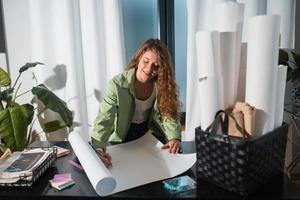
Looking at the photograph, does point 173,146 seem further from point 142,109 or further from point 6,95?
point 6,95

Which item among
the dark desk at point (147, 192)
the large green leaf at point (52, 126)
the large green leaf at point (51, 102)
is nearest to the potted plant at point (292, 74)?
the dark desk at point (147, 192)

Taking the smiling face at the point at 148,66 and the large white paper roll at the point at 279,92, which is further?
the smiling face at the point at 148,66

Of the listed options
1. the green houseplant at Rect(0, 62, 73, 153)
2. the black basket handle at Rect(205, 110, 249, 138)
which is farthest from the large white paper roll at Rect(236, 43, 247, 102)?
the green houseplant at Rect(0, 62, 73, 153)

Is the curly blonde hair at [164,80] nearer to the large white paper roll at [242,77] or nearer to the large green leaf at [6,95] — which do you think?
the large white paper roll at [242,77]

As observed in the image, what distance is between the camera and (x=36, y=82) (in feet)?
7.72

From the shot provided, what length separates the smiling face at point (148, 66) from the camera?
1.39m

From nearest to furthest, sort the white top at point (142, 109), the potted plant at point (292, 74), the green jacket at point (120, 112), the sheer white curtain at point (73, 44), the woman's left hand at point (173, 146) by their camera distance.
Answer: the woman's left hand at point (173, 146), the green jacket at point (120, 112), the white top at point (142, 109), the potted plant at point (292, 74), the sheer white curtain at point (73, 44)

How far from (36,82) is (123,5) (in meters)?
0.92

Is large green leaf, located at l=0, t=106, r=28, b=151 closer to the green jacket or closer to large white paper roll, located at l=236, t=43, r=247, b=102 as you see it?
the green jacket

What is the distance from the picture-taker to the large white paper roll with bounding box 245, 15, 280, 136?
0.80m

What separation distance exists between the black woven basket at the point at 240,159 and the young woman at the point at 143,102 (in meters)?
0.40

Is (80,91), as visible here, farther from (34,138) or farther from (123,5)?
(123,5)

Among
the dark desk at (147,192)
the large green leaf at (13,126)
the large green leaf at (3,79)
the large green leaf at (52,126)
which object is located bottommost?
the large green leaf at (52,126)

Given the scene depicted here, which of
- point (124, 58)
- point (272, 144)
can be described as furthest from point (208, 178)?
point (124, 58)
